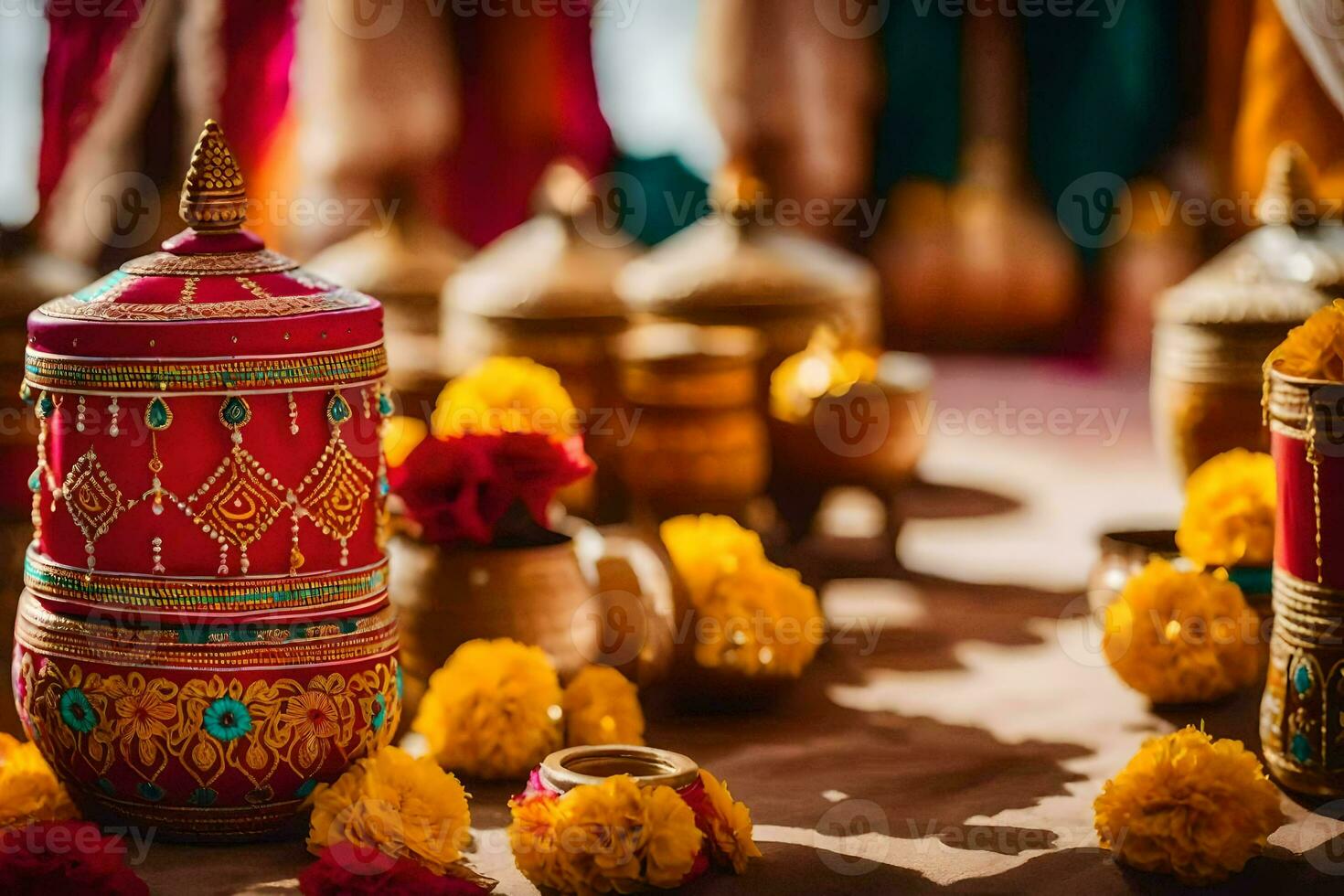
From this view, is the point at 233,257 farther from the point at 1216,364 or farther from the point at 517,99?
the point at 517,99

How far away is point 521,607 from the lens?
266 centimetres

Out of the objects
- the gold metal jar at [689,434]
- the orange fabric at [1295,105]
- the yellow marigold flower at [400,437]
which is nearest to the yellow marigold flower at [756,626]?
Answer: the gold metal jar at [689,434]

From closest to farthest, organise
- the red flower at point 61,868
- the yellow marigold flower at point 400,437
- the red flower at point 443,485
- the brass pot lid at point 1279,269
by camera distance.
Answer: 1. the red flower at point 61,868
2. the red flower at point 443,485
3. the yellow marigold flower at point 400,437
4. the brass pot lid at point 1279,269

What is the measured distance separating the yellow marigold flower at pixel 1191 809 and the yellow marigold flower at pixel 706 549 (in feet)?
2.80

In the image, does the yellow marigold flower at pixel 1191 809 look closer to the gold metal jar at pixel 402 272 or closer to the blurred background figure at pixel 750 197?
the blurred background figure at pixel 750 197

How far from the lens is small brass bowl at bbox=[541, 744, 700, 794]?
84.4 inches

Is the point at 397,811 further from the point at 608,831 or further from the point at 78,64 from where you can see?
the point at 78,64

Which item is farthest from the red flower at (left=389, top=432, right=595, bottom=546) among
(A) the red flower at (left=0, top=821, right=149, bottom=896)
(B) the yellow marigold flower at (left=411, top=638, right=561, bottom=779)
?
(A) the red flower at (left=0, top=821, right=149, bottom=896)

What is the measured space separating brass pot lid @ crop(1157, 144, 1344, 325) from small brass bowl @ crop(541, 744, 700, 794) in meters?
1.64

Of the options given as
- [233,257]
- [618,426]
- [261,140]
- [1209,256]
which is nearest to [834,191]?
[1209,256]

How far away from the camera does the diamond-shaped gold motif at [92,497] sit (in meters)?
2.20

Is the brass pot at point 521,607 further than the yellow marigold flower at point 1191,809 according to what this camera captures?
Yes

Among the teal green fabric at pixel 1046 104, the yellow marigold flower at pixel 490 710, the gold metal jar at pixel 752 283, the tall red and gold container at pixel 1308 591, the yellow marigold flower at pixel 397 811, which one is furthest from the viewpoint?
the teal green fabric at pixel 1046 104

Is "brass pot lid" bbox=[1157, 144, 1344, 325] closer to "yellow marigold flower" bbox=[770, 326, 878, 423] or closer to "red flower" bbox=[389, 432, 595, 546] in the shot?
"yellow marigold flower" bbox=[770, 326, 878, 423]
